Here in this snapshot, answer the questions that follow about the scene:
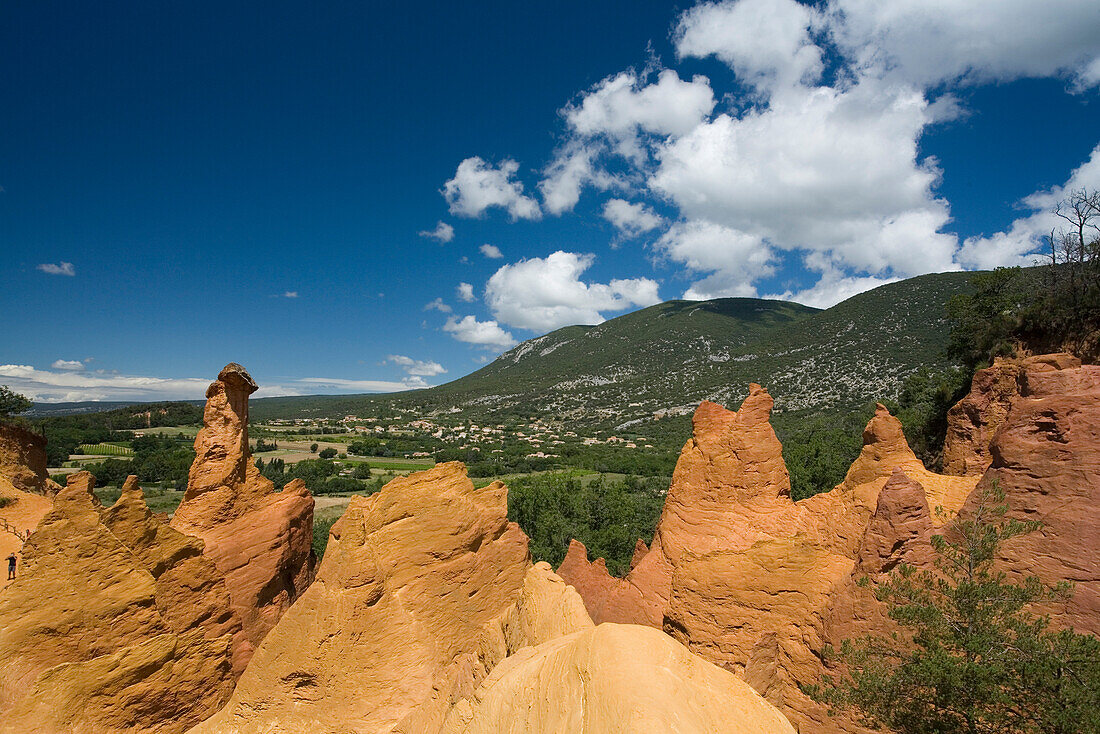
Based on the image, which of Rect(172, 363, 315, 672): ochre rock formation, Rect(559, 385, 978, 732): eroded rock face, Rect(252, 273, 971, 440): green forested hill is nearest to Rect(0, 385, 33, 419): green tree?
Rect(172, 363, 315, 672): ochre rock formation

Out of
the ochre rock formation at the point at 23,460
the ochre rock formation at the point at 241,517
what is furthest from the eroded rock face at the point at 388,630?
the ochre rock formation at the point at 23,460

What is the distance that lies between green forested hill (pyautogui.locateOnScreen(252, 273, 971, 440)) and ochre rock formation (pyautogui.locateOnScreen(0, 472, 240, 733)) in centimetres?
8021

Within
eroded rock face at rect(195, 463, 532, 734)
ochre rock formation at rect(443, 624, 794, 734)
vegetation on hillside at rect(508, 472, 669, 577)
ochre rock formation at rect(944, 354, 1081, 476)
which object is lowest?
vegetation on hillside at rect(508, 472, 669, 577)

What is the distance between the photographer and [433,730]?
918 cm

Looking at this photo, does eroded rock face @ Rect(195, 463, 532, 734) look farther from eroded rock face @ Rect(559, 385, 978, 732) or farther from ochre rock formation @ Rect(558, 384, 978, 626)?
ochre rock formation @ Rect(558, 384, 978, 626)

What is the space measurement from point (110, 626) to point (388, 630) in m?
5.53

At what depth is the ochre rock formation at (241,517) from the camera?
11.7 meters

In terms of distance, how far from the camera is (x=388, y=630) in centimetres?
1079

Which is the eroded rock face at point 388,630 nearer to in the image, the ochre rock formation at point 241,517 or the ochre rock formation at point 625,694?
the ochre rock formation at point 241,517

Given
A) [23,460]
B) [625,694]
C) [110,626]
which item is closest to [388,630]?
[110,626]

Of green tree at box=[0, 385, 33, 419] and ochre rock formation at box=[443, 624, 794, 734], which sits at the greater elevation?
green tree at box=[0, 385, 33, 419]

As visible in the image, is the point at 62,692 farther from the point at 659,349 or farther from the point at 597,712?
the point at 659,349

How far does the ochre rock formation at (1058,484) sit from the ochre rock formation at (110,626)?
55.6 ft

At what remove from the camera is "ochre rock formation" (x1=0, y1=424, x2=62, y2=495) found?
1716 centimetres
